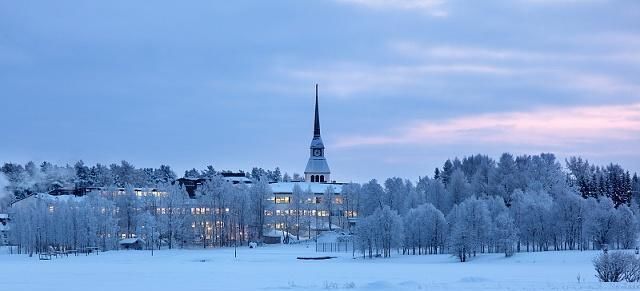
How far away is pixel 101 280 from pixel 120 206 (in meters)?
103

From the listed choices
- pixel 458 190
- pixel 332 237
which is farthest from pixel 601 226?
pixel 332 237

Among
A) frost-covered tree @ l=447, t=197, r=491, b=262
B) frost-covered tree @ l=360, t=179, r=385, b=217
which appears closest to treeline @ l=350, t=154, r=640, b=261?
frost-covered tree @ l=447, t=197, r=491, b=262

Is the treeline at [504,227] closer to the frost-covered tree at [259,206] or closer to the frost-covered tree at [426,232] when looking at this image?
the frost-covered tree at [426,232]

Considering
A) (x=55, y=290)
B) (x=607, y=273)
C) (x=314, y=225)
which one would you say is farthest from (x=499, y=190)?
(x=55, y=290)

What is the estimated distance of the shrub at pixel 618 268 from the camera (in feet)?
190

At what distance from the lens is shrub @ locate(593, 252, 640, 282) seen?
5803 cm

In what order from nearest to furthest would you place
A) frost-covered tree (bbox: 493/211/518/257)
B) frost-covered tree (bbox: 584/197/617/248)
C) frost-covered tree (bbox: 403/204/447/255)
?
1. frost-covered tree (bbox: 493/211/518/257)
2. frost-covered tree (bbox: 584/197/617/248)
3. frost-covered tree (bbox: 403/204/447/255)

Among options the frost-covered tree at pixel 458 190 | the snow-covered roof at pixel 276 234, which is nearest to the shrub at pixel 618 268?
the frost-covered tree at pixel 458 190

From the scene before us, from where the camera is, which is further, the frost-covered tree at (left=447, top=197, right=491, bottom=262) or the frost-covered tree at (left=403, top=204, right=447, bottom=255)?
the frost-covered tree at (left=403, top=204, right=447, bottom=255)

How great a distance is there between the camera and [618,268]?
58.2 m

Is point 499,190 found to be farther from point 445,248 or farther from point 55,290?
point 55,290

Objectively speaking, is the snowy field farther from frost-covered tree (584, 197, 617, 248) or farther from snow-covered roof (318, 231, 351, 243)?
snow-covered roof (318, 231, 351, 243)

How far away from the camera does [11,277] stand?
72312mm

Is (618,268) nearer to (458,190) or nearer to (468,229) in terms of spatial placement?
(468,229)
